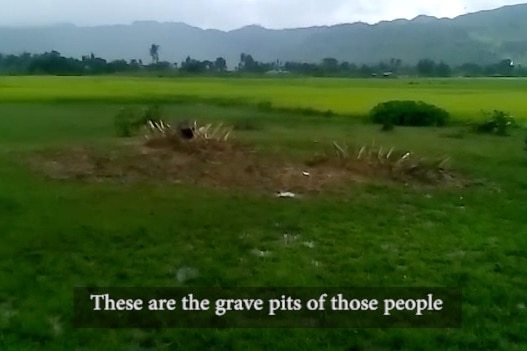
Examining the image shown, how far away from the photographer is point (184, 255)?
454 cm

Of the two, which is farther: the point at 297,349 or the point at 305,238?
the point at 305,238

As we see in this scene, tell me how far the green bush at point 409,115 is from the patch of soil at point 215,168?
19.8ft

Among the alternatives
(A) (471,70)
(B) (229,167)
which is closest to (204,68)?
(A) (471,70)

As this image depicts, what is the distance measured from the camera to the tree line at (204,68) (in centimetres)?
3512

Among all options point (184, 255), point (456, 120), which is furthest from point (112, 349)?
point (456, 120)

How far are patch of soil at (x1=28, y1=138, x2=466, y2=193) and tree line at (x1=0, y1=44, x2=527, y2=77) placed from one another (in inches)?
1091

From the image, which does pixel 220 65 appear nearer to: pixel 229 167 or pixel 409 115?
pixel 409 115

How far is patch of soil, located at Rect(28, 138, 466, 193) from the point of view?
699 cm

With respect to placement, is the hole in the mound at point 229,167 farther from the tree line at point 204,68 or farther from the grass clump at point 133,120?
the tree line at point 204,68

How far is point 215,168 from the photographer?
24.6ft

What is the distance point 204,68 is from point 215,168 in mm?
30526

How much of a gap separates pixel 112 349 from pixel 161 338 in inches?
9.8

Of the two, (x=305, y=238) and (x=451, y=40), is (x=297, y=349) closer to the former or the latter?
(x=305, y=238)

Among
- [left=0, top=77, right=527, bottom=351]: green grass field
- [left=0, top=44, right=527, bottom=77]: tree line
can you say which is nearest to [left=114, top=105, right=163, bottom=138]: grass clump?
[left=0, top=77, right=527, bottom=351]: green grass field
